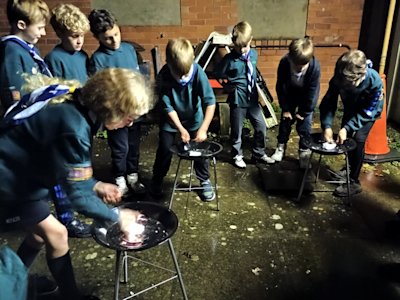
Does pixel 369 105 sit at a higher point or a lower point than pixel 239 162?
higher

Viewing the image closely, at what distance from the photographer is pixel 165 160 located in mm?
3912

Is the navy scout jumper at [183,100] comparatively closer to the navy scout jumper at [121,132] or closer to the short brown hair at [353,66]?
the navy scout jumper at [121,132]

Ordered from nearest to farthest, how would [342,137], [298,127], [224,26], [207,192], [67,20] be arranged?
[67,20]
[342,137]
[207,192]
[298,127]
[224,26]

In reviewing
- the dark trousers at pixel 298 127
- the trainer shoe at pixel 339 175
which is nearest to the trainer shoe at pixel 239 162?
the dark trousers at pixel 298 127

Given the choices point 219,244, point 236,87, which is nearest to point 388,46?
point 236,87

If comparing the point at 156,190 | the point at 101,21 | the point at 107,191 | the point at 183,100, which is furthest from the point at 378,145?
the point at 107,191

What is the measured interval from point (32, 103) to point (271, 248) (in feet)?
7.47

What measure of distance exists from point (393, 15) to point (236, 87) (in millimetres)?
3454

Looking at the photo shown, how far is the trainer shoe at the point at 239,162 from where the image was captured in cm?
471

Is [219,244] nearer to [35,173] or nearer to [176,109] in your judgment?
[176,109]

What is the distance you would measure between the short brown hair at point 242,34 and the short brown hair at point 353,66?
1.13 m

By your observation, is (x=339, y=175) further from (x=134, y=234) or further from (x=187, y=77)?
(x=134, y=234)

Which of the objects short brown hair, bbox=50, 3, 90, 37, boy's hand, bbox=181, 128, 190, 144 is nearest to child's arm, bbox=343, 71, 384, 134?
boy's hand, bbox=181, 128, 190, 144

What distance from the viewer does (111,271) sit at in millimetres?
2947
